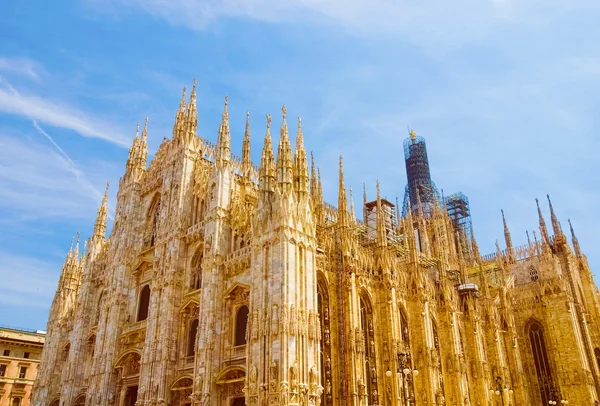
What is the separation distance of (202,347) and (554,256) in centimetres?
4017

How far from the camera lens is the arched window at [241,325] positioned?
101ft

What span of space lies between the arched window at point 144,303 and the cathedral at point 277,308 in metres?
0.26

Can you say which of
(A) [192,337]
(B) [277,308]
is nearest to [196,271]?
(A) [192,337]

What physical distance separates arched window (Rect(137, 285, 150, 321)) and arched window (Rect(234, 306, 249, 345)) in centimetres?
1174

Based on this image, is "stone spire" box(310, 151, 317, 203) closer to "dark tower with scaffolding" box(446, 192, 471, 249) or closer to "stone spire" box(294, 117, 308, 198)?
"stone spire" box(294, 117, 308, 198)

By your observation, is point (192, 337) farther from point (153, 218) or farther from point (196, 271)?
point (153, 218)

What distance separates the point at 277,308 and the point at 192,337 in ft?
33.5

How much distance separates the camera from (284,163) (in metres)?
31.2

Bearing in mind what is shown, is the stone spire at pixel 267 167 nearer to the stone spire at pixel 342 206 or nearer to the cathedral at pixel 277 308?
the cathedral at pixel 277 308

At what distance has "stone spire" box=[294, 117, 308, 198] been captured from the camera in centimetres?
3119

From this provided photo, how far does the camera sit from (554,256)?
53156 mm

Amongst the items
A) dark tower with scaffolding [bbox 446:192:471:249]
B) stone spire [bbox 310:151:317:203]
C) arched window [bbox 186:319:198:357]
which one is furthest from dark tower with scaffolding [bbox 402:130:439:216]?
arched window [bbox 186:319:198:357]

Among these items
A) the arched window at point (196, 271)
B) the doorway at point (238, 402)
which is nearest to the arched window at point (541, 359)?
the doorway at point (238, 402)

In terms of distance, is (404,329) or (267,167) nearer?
(267,167)
